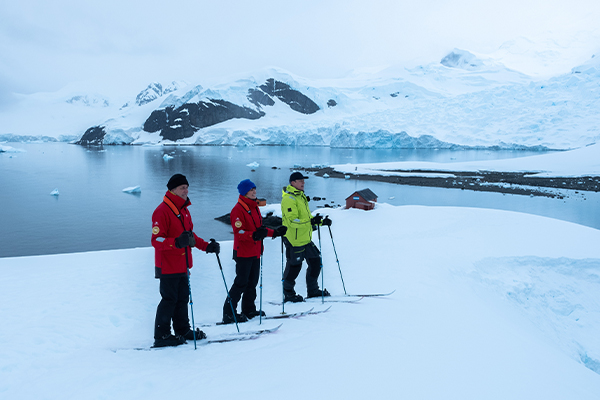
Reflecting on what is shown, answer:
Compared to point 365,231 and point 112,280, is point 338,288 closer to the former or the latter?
point 112,280

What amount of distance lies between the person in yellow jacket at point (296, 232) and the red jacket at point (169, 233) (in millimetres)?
1705

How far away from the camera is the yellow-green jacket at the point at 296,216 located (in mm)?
5223

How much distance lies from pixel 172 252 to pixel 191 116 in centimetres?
16059

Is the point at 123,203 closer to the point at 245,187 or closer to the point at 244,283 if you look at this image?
the point at 244,283

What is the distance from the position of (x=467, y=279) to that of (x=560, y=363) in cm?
303

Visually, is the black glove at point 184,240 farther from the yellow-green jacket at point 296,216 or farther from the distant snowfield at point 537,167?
the distant snowfield at point 537,167

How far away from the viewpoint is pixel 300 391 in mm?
2990

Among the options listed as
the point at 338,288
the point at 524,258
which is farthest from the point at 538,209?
the point at 338,288

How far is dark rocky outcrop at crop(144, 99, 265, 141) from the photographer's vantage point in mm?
149750

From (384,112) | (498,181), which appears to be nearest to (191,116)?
(384,112)

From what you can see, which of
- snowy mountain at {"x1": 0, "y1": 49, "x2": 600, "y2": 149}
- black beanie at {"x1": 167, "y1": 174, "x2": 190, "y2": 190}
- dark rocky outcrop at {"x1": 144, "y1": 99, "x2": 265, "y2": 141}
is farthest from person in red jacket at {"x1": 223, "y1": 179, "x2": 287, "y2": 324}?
dark rocky outcrop at {"x1": 144, "y1": 99, "x2": 265, "y2": 141}

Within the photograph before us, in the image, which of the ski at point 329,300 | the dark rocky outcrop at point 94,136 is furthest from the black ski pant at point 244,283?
the dark rocky outcrop at point 94,136

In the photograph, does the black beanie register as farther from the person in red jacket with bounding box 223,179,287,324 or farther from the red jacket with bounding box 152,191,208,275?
the person in red jacket with bounding box 223,179,287,324

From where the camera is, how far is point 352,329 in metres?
4.22
